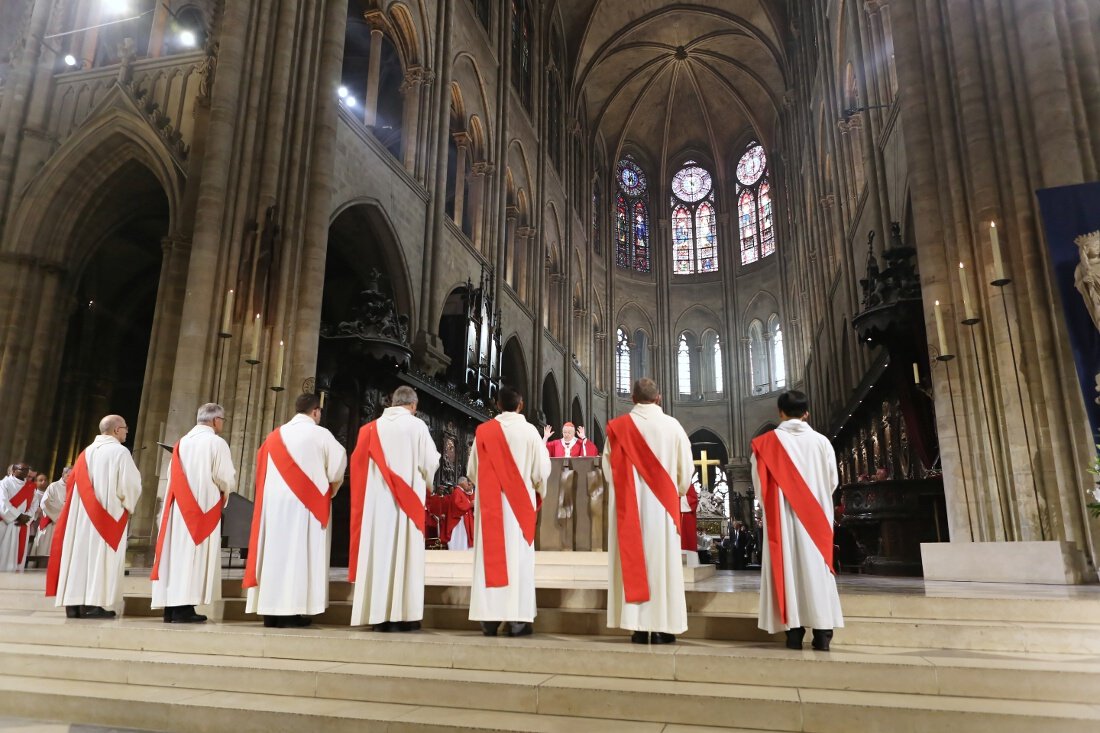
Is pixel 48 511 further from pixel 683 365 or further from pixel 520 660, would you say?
pixel 683 365

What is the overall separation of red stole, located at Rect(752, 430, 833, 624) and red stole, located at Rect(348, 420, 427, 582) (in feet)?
7.35

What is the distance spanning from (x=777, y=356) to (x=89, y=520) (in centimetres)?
2897

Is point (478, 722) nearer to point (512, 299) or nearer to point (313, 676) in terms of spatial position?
point (313, 676)

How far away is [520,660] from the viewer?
3889 mm

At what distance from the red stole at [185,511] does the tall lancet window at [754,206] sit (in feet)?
98.7

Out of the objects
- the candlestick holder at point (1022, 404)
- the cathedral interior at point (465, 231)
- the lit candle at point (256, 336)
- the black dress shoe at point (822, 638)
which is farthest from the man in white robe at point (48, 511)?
the candlestick holder at point (1022, 404)

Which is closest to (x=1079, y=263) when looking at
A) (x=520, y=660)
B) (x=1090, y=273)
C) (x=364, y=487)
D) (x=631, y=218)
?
(x=1090, y=273)

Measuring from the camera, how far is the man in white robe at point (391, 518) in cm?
483

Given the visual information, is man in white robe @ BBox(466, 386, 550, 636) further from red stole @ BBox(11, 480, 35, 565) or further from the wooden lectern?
red stole @ BBox(11, 480, 35, 565)

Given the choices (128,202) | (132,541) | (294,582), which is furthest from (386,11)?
(294,582)

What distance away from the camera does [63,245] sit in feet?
43.0

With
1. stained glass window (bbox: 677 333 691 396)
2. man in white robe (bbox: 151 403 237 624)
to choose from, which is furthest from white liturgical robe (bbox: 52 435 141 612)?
stained glass window (bbox: 677 333 691 396)

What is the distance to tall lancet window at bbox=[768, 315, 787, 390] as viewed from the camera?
3111cm

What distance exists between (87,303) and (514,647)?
17055mm
